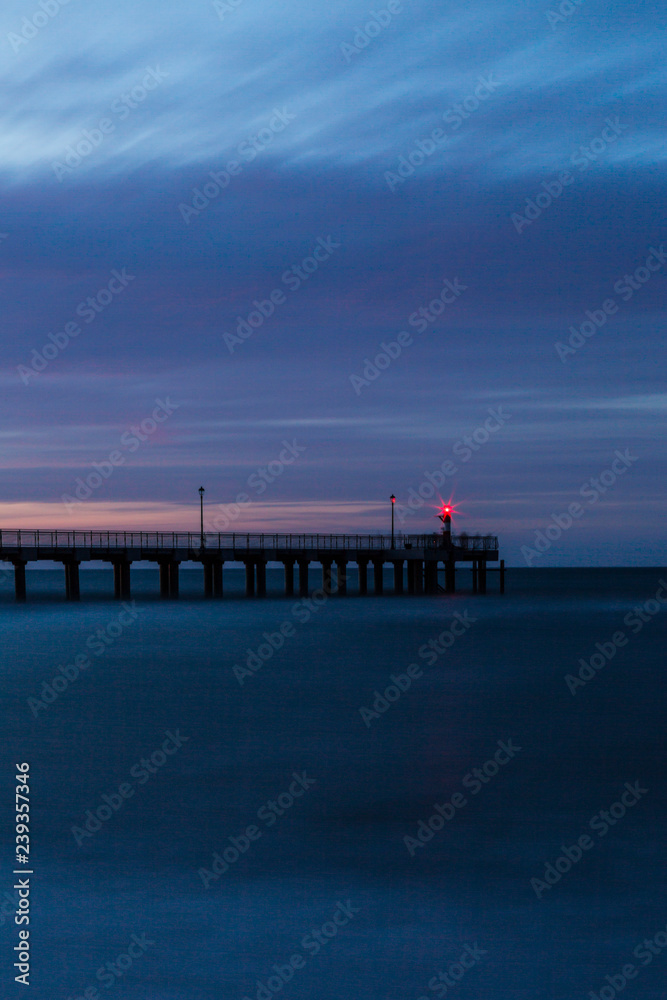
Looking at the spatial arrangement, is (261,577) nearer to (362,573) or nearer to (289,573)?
(289,573)

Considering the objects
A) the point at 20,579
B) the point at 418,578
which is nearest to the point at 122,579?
the point at 20,579

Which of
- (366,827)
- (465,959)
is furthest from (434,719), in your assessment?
(465,959)

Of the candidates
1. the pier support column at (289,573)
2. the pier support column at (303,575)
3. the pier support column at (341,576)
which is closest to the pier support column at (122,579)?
the pier support column at (289,573)

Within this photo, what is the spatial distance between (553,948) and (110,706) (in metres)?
16.1

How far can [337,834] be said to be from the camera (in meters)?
13.4

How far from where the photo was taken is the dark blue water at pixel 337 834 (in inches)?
366

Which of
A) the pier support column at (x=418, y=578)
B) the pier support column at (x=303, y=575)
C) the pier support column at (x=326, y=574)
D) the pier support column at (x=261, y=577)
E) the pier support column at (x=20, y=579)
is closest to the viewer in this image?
the pier support column at (x=20, y=579)

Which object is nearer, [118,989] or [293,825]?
[118,989]

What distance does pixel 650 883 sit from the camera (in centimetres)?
1153

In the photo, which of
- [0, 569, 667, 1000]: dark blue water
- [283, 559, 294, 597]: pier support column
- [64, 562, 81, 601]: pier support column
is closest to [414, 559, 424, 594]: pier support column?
[283, 559, 294, 597]: pier support column

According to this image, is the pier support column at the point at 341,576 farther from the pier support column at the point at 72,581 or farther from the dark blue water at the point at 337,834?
the dark blue water at the point at 337,834

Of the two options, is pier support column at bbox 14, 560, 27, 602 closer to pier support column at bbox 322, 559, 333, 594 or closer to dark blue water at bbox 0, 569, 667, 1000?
pier support column at bbox 322, 559, 333, 594

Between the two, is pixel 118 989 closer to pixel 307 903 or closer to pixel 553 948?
pixel 307 903

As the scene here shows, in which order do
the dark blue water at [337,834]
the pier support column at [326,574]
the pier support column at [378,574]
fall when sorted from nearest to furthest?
the dark blue water at [337,834], the pier support column at [326,574], the pier support column at [378,574]
